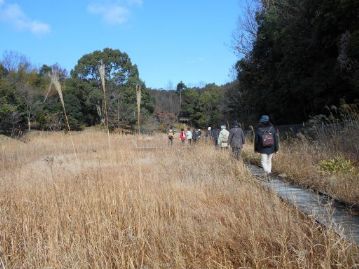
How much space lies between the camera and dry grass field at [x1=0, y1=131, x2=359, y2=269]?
482 cm

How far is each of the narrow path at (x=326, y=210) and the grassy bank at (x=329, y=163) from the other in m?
0.37

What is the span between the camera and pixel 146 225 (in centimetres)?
606

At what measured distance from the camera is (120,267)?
4.99 metres

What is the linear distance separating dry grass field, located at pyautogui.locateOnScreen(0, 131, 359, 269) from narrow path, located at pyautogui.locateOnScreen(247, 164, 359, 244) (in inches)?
9.0

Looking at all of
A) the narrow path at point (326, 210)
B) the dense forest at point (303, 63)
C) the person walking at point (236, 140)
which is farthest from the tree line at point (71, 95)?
the narrow path at point (326, 210)

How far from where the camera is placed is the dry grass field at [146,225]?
482 cm

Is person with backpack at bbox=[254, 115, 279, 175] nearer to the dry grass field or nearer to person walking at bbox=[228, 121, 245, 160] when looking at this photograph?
the dry grass field

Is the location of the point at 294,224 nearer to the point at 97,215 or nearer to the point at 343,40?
the point at 97,215

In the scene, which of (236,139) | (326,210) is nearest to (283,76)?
(236,139)

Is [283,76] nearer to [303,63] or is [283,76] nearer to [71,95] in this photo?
[303,63]

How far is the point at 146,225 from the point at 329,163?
631 centimetres

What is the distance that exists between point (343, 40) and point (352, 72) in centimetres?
139

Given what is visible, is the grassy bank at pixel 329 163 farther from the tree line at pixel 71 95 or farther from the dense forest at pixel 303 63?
the tree line at pixel 71 95

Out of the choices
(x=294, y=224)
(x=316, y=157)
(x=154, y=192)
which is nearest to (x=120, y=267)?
(x=294, y=224)
